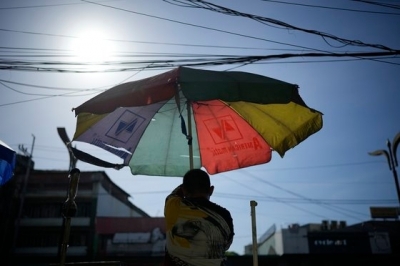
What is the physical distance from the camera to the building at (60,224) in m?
27.3

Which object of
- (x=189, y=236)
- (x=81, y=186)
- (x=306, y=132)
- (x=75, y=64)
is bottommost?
(x=189, y=236)

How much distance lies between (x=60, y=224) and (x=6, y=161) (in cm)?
2783

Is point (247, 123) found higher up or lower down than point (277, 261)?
higher up

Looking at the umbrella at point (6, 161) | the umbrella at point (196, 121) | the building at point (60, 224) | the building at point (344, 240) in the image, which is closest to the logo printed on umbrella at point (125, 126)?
the umbrella at point (196, 121)

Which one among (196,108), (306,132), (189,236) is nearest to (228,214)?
(189,236)

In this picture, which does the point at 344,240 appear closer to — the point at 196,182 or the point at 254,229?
the point at 254,229

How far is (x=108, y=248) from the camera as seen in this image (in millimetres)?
27797

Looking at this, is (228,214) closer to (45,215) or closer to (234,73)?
(234,73)

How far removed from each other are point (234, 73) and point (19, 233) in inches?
1281

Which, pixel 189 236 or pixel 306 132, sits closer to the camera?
pixel 189 236

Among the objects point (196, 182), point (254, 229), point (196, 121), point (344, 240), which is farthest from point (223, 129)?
point (344, 240)

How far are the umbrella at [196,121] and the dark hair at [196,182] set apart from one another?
2.17 feet

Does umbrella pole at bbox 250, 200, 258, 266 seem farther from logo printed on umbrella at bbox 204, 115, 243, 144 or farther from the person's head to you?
logo printed on umbrella at bbox 204, 115, 243, 144

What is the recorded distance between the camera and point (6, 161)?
4008 mm
